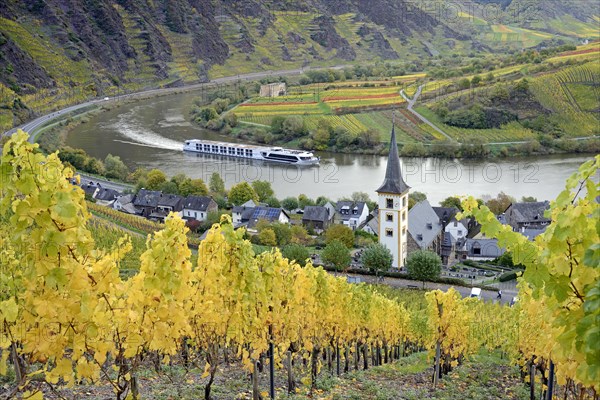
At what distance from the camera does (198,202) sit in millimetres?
34094

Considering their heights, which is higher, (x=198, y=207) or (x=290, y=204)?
(x=290, y=204)

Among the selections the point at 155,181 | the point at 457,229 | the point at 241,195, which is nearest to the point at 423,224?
the point at 457,229

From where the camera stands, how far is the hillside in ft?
215

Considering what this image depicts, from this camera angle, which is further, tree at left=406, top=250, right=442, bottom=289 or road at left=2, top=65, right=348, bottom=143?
road at left=2, top=65, right=348, bottom=143

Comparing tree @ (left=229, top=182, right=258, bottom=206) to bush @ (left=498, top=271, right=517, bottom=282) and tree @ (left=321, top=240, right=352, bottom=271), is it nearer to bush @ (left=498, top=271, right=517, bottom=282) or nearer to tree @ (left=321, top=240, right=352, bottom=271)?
tree @ (left=321, top=240, right=352, bottom=271)

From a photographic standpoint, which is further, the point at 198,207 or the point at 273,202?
the point at 273,202

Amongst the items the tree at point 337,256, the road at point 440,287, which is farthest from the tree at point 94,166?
the road at point 440,287

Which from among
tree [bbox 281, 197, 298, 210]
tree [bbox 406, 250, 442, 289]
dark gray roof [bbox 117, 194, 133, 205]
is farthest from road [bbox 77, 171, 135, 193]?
tree [bbox 406, 250, 442, 289]

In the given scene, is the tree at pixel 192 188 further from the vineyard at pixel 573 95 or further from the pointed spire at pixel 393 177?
the vineyard at pixel 573 95

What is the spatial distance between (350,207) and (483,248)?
693 cm

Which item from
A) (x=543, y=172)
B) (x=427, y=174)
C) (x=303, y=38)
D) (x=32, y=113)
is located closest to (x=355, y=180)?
(x=427, y=174)

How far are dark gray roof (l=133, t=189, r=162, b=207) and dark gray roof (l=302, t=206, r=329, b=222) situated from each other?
25.5 ft

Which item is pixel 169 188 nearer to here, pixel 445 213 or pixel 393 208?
pixel 445 213

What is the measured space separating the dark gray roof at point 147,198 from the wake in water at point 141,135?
52.4 ft
